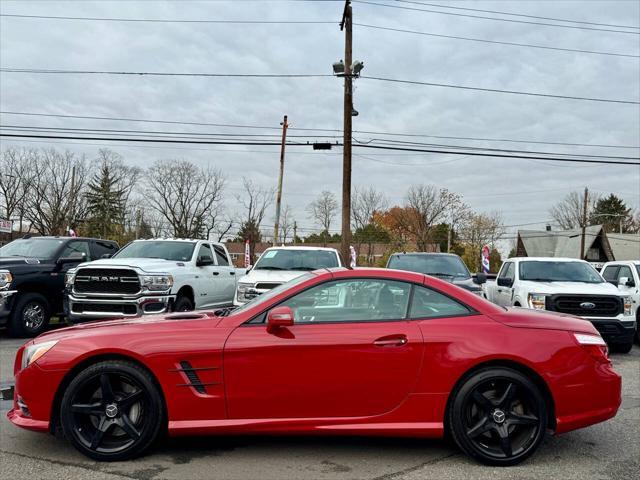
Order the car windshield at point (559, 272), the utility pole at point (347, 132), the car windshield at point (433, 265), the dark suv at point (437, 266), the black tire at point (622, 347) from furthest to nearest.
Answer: the utility pole at point (347, 132), the car windshield at point (433, 265), the dark suv at point (437, 266), the car windshield at point (559, 272), the black tire at point (622, 347)

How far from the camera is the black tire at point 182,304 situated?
936 centimetres

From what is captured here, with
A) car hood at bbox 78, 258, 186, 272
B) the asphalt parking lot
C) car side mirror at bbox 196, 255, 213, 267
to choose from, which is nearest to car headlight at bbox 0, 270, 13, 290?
car hood at bbox 78, 258, 186, 272

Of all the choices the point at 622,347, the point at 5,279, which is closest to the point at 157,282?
the point at 5,279

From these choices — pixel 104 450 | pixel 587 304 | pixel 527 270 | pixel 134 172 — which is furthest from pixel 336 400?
pixel 134 172

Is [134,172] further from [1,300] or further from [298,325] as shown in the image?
[298,325]

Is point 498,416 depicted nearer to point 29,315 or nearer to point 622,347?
point 622,347

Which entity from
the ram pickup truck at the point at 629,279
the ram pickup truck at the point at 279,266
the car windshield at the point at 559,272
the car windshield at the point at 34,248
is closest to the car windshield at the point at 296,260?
the ram pickup truck at the point at 279,266

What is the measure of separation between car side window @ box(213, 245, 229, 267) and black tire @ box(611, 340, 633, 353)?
8100mm

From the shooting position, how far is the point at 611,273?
1217 cm

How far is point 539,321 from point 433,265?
767 centimetres

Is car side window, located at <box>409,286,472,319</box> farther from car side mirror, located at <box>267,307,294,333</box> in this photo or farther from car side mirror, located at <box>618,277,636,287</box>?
car side mirror, located at <box>618,277,636,287</box>

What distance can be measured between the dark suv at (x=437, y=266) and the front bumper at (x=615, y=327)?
247 cm

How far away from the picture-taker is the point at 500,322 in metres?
3.98

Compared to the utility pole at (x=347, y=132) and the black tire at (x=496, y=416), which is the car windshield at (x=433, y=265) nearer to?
the utility pole at (x=347, y=132)
